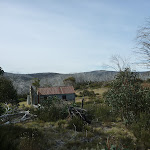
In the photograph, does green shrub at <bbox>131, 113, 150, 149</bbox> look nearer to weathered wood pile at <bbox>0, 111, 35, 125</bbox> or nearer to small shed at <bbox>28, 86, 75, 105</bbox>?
weathered wood pile at <bbox>0, 111, 35, 125</bbox>

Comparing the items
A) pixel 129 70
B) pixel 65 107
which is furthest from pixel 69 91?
pixel 129 70

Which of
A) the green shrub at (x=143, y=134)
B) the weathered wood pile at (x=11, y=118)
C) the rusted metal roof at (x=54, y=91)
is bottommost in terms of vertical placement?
the weathered wood pile at (x=11, y=118)

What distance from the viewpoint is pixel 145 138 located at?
681cm

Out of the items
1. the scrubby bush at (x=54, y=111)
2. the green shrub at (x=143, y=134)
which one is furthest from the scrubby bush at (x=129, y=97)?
the scrubby bush at (x=54, y=111)

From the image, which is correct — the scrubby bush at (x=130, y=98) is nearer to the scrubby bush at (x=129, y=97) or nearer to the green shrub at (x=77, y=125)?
the scrubby bush at (x=129, y=97)

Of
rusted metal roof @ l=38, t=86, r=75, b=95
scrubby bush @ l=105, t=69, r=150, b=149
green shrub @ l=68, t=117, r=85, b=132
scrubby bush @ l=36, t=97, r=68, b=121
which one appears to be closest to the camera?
scrubby bush @ l=105, t=69, r=150, b=149

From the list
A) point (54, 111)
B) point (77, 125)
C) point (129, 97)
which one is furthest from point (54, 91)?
point (129, 97)

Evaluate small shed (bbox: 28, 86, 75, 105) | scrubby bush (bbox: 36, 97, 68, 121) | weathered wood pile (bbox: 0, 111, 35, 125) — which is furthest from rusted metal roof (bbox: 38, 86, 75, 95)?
weathered wood pile (bbox: 0, 111, 35, 125)

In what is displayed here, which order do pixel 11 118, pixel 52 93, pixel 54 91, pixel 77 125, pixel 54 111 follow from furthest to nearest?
pixel 54 91
pixel 52 93
pixel 54 111
pixel 11 118
pixel 77 125

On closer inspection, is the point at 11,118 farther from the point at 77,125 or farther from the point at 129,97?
the point at 129,97

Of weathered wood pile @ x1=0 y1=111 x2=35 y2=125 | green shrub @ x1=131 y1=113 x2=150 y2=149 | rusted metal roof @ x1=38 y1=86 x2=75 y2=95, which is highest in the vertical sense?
rusted metal roof @ x1=38 y1=86 x2=75 y2=95

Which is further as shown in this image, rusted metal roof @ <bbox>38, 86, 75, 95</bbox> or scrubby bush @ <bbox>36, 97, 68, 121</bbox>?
rusted metal roof @ <bbox>38, 86, 75, 95</bbox>

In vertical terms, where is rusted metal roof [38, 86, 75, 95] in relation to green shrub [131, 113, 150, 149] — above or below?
above

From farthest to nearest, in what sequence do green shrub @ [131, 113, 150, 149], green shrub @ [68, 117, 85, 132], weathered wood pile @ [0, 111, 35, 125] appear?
weathered wood pile @ [0, 111, 35, 125] < green shrub @ [68, 117, 85, 132] < green shrub @ [131, 113, 150, 149]
